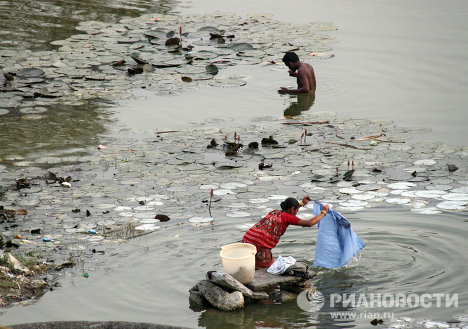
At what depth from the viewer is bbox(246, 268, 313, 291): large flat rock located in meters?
6.61

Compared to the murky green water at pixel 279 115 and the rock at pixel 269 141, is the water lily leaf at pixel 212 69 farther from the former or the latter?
the rock at pixel 269 141

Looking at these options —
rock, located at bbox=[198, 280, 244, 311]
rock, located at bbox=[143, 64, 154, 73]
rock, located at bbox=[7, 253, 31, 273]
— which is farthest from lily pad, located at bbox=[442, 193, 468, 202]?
rock, located at bbox=[143, 64, 154, 73]

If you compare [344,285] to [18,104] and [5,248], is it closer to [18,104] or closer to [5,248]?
[5,248]

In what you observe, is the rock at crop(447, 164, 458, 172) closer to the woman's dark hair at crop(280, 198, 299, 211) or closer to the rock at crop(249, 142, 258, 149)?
the rock at crop(249, 142, 258, 149)

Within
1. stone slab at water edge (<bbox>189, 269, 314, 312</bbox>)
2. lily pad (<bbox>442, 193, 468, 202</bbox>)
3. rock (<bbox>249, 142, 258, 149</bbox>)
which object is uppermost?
lily pad (<bbox>442, 193, 468, 202</bbox>)

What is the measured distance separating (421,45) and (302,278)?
9440 millimetres

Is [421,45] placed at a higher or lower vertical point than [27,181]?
higher

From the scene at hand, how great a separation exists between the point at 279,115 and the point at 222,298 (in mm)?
5623

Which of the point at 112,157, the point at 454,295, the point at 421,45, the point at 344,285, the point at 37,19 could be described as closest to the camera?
the point at 454,295

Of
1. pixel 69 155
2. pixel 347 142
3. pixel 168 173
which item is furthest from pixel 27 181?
pixel 347 142

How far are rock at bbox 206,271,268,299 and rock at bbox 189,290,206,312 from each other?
0.62 feet

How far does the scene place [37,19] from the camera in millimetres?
16734

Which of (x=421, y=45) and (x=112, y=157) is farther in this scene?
(x=421, y=45)

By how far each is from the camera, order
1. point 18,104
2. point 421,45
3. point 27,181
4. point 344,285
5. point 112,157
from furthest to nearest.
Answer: point 421,45 < point 18,104 < point 112,157 < point 27,181 < point 344,285
